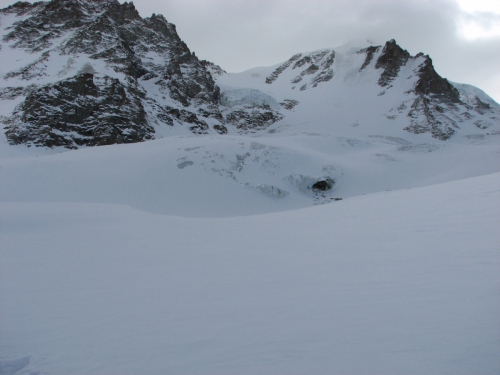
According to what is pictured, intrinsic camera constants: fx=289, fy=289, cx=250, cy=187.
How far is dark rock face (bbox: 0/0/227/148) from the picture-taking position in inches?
1785

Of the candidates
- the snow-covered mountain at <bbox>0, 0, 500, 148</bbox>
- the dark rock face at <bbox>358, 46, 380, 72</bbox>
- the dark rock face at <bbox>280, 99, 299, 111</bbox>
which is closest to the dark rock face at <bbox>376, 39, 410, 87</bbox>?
the snow-covered mountain at <bbox>0, 0, 500, 148</bbox>

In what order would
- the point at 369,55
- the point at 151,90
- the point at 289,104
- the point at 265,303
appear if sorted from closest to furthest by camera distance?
1. the point at 265,303
2. the point at 151,90
3. the point at 289,104
4. the point at 369,55

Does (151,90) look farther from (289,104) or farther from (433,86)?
(433,86)

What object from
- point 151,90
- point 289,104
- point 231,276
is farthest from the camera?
point 289,104

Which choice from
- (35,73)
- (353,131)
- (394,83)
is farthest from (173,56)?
(394,83)

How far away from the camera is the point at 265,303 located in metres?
2.68

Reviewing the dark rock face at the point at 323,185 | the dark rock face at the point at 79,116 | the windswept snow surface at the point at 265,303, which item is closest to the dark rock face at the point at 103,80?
the dark rock face at the point at 79,116

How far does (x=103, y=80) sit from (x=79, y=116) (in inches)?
378

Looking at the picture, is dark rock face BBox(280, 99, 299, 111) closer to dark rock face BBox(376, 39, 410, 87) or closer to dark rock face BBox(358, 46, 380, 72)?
dark rock face BBox(358, 46, 380, 72)

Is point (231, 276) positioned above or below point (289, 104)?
below

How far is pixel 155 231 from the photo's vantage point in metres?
6.47

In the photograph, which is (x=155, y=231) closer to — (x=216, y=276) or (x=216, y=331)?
(x=216, y=276)

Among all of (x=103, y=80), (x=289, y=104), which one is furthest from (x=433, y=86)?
(x=103, y=80)

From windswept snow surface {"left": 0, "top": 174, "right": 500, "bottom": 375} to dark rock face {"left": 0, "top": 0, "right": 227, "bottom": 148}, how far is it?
48089mm
